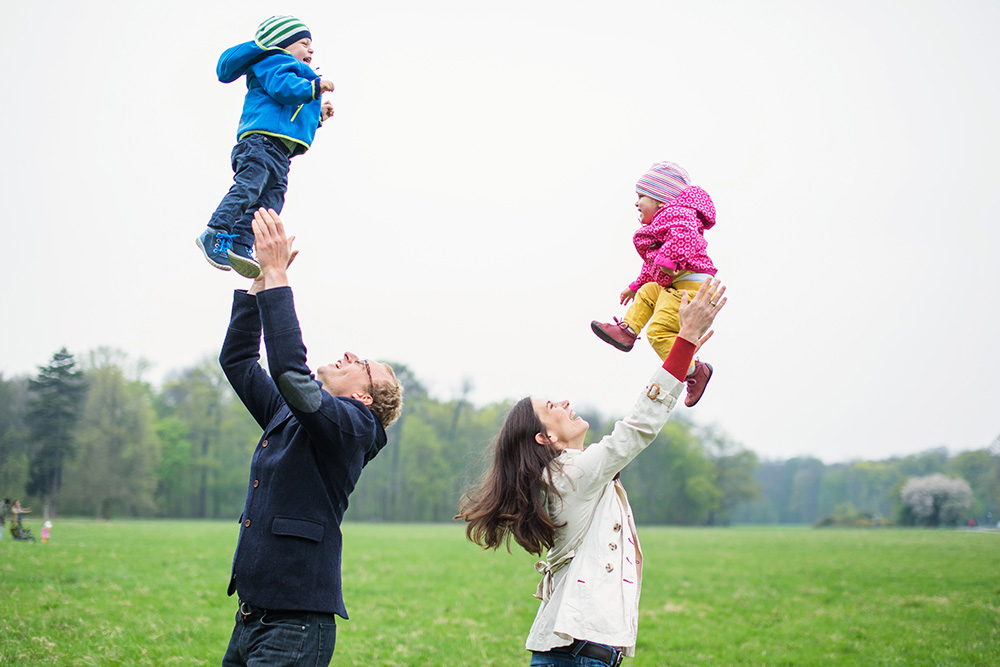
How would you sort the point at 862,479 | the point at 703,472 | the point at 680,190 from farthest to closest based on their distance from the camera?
the point at 862,479 → the point at 703,472 → the point at 680,190

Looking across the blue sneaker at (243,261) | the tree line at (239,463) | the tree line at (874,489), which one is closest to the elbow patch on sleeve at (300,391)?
the blue sneaker at (243,261)

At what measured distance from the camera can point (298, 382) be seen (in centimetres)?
329

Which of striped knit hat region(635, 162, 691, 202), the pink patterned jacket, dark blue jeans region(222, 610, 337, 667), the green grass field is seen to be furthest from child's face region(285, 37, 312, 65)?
the green grass field

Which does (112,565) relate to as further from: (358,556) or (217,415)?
(217,415)

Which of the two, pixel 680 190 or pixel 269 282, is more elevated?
pixel 680 190

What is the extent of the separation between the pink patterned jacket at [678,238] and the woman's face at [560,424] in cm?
93

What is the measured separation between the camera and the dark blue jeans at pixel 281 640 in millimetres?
3363

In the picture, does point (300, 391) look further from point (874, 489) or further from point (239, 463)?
point (874, 489)

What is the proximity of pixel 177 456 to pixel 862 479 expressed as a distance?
81.9 m

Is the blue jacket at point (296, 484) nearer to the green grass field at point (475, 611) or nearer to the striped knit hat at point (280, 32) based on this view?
the striped knit hat at point (280, 32)

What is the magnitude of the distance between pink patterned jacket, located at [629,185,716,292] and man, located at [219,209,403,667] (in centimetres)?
182

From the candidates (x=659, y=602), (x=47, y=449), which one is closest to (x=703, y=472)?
(x=47, y=449)

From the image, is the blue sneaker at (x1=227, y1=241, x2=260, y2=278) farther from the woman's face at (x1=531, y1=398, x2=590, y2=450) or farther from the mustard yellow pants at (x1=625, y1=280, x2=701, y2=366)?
the mustard yellow pants at (x1=625, y1=280, x2=701, y2=366)

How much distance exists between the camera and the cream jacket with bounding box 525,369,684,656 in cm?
365
